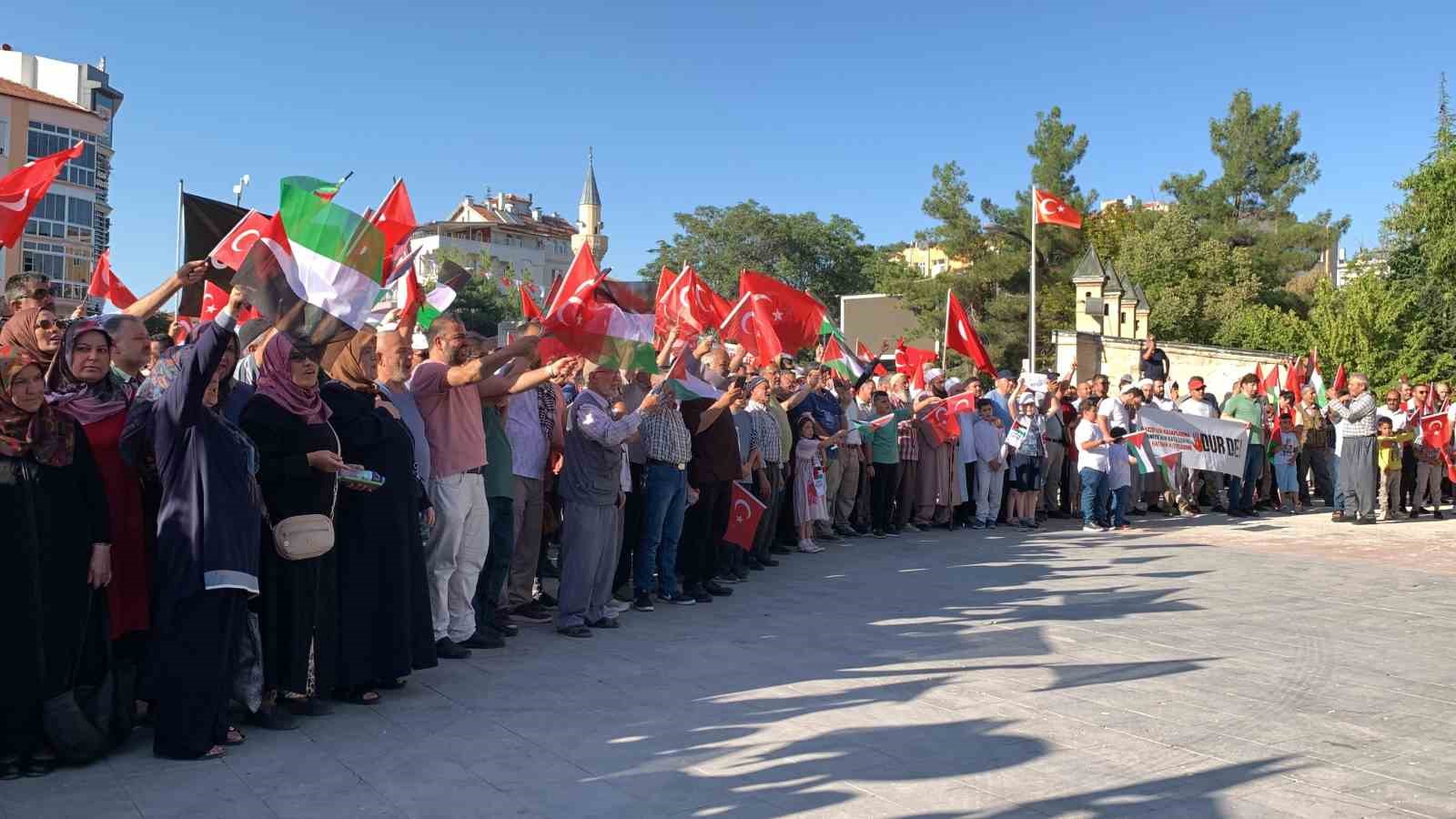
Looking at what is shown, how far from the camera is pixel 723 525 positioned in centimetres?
1054

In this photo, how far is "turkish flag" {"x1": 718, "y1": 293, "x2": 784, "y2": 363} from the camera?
1209 centimetres

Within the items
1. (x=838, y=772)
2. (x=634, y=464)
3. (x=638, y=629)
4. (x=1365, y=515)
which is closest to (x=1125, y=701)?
(x=838, y=772)

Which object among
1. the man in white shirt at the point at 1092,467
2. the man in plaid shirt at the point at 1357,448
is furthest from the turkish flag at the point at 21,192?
the man in plaid shirt at the point at 1357,448

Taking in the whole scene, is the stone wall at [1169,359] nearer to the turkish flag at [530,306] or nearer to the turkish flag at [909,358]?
the turkish flag at [909,358]

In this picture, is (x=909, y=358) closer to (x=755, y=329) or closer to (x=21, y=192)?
(x=755, y=329)

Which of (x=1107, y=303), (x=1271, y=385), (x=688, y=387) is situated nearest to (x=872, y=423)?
(x=688, y=387)

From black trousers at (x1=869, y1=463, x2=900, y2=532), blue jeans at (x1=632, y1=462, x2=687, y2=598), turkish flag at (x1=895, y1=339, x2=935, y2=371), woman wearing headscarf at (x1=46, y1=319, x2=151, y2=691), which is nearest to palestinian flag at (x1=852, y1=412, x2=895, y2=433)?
black trousers at (x1=869, y1=463, x2=900, y2=532)

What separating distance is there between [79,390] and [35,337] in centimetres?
44

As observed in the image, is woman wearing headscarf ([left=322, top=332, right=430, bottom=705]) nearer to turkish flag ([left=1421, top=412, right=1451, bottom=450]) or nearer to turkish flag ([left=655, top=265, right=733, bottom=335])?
turkish flag ([left=655, top=265, right=733, bottom=335])

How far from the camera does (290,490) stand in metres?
5.82

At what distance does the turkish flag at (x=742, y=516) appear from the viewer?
34.8ft

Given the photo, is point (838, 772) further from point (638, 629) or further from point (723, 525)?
point (723, 525)

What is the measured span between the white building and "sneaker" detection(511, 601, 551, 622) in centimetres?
10624

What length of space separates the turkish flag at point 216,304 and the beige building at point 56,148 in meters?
46.0
